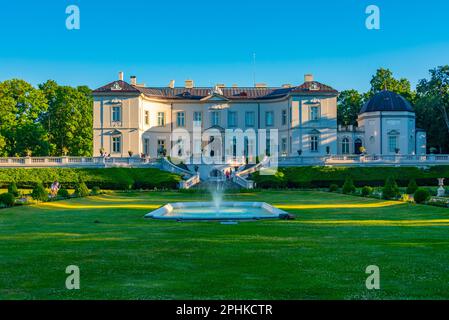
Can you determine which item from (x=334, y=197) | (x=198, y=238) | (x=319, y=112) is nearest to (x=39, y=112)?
(x=319, y=112)

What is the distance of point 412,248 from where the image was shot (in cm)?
1264

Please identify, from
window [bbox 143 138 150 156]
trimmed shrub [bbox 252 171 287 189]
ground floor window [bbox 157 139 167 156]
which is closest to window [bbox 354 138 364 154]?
trimmed shrub [bbox 252 171 287 189]

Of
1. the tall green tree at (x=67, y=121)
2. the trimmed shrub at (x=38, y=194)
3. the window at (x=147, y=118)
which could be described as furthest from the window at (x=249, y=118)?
the trimmed shrub at (x=38, y=194)

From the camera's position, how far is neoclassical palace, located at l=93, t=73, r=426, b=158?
2272 inches

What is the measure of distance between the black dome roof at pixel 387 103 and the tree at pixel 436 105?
2655 mm

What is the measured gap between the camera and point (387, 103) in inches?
2314

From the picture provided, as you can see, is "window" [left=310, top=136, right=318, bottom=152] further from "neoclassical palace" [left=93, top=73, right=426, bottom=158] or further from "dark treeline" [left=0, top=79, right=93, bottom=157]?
"dark treeline" [left=0, top=79, right=93, bottom=157]

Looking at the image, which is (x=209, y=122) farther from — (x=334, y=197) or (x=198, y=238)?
(x=198, y=238)

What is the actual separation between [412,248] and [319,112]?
46.5m

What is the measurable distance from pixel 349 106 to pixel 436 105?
15921mm

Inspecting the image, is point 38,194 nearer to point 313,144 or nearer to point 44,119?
point 313,144

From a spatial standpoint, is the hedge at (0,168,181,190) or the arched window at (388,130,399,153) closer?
the hedge at (0,168,181,190)

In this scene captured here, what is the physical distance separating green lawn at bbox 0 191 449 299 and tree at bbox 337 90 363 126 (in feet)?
180

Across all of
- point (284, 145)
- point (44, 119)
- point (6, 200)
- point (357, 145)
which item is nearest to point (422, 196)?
point (6, 200)
